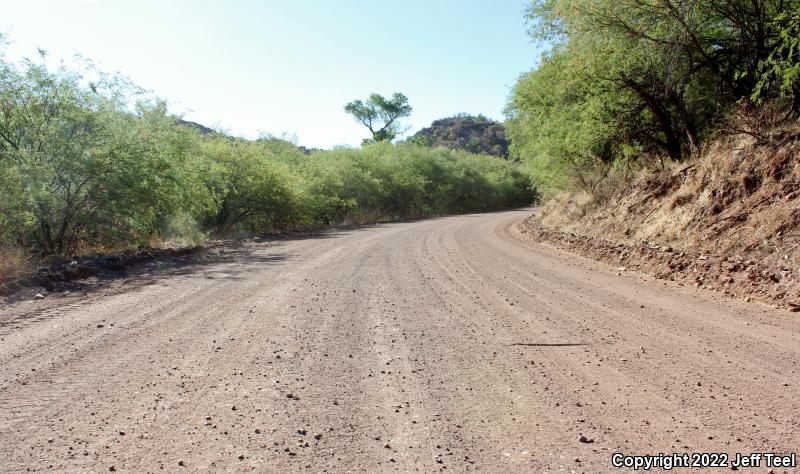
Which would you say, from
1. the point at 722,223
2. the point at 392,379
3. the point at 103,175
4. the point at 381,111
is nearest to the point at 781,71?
the point at 722,223

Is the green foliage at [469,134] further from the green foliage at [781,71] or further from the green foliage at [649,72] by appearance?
the green foliage at [781,71]

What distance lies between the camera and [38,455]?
11.2 feet

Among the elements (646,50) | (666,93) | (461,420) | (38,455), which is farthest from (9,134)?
(666,93)

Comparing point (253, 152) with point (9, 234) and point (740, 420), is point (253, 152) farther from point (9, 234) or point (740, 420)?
point (740, 420)

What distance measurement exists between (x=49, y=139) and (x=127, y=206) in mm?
2405

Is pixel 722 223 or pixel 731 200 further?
pixel 731 200

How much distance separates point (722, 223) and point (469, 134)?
12872 centimetres

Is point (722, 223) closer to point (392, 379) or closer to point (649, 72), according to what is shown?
point (649, 72)

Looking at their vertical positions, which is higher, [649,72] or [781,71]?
[649,72]

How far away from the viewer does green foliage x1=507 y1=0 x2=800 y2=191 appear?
468 inches

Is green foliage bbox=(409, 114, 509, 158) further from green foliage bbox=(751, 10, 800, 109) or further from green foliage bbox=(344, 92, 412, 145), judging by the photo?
green foliage bbox=(751, 10, 800, 109)

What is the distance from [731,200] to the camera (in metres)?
11.1

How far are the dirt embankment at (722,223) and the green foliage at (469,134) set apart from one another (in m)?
105

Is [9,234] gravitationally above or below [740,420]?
above
